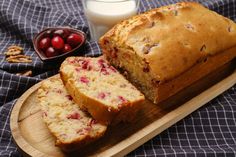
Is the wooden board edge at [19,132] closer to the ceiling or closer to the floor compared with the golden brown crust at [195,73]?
closer to the floor

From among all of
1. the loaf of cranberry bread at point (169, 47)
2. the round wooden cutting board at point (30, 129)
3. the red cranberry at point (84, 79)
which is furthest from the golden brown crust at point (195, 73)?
the round wooden cutting board at point (30, 129)

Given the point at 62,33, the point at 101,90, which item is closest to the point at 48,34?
the point at 62,33

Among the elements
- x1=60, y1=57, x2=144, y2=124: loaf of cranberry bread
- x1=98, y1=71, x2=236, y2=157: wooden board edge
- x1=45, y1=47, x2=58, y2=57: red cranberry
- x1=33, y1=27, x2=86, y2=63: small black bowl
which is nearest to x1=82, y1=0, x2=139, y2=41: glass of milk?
x1=33, y1=27, x2=86, y2=63: small black bowl

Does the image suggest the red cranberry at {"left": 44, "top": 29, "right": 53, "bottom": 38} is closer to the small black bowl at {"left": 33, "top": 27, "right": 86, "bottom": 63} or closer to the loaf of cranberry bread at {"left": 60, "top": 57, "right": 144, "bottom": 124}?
the small black bowl at {"left": 33, "top": 27, "right": 86, "bottom": 63}

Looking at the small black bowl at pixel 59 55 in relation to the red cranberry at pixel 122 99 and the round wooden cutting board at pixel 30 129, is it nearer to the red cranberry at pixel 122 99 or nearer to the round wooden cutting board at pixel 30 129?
A: the round wooden cutting board at pixel 30 129

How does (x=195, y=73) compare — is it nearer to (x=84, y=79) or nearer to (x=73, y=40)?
(x=84, y=79)

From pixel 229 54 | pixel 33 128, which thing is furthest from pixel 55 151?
pixel 229 54

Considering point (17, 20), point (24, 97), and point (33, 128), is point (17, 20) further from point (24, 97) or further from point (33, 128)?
point (33, 128)
